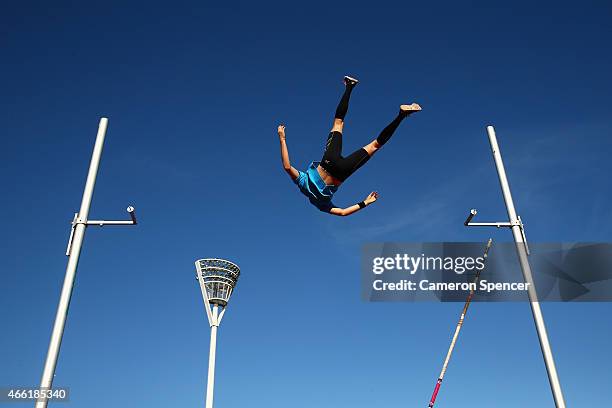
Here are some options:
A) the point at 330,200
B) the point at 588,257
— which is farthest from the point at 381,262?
the point at 588,257

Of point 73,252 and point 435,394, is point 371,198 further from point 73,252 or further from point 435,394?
point 435,394

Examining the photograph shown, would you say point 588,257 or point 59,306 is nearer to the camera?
point 59,306

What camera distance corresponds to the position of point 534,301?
10.5 m

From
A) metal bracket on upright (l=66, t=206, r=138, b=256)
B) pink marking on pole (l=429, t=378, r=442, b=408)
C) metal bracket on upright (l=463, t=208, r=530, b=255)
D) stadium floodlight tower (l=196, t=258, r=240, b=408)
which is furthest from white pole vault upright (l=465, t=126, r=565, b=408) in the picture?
stadium floodlight tower (l=196, t=258, r=240, b=408)

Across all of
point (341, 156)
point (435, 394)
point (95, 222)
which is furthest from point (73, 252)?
point (435, 394)

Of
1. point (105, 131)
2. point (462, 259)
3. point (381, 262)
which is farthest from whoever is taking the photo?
point (462, 259)

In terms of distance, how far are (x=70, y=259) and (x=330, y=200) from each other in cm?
518

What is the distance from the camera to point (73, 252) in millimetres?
10477

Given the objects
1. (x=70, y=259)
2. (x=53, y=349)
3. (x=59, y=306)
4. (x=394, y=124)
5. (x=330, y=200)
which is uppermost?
(x=394, y=124)

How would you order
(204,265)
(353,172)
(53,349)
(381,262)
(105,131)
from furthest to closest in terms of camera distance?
(204,265) → (381,262) → (105,131) → (353,172) → (53,349)

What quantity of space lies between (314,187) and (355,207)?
114 cm

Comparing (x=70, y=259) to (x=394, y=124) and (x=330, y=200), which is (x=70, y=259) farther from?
Answer: (x=394, y=124)

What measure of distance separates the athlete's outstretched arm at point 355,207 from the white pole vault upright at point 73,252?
4065 millimetres

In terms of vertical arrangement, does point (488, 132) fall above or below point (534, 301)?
above
